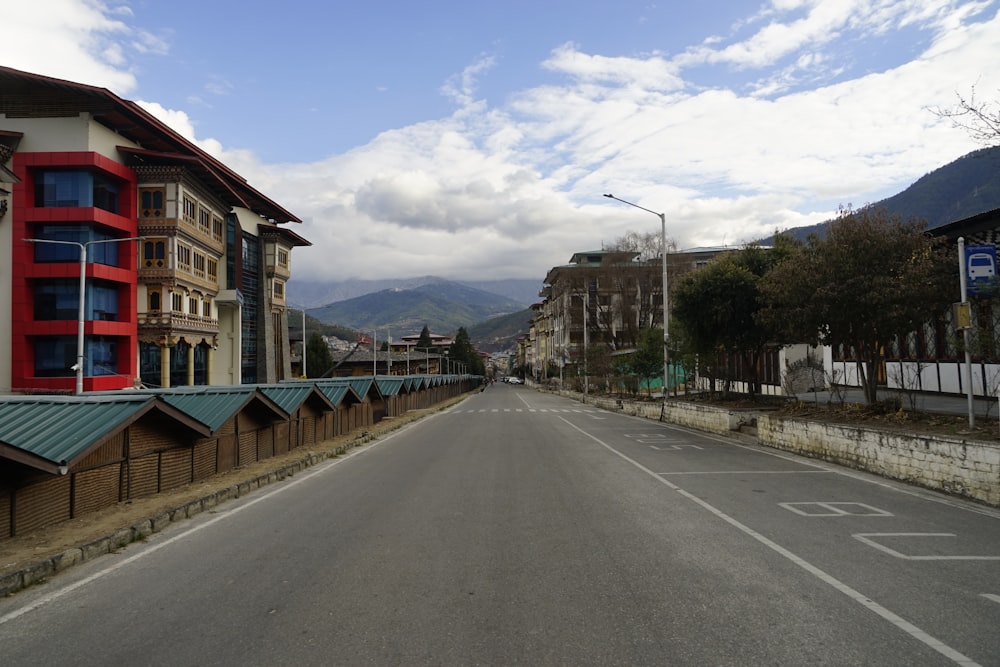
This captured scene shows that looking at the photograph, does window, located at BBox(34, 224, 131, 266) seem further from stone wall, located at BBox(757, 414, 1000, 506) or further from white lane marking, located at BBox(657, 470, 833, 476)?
stone wall, located at BBox(757, 414, 1000, 506)

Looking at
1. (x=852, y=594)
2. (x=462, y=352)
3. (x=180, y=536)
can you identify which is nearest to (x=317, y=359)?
(x=462, y=352)

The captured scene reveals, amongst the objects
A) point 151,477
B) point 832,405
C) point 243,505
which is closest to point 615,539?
point 243,505

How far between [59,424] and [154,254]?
113 feet

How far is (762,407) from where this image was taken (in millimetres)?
23906

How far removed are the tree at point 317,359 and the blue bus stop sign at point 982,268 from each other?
7569 cm

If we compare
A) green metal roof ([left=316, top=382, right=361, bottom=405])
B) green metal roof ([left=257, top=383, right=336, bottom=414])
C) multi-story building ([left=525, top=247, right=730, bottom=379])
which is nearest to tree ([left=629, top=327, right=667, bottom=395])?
multi-story building ([left=525, top=247, right=730, bottom=379])

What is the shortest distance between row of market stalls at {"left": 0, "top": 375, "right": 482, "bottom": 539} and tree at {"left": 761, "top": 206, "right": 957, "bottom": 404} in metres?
14.0

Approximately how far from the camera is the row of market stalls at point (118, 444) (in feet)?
26.2

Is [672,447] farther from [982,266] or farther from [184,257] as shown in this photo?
[184,257]

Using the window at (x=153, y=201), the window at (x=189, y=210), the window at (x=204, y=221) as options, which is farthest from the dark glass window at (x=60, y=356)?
the window at (x=204, y=221)

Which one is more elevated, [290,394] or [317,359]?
[317,359]

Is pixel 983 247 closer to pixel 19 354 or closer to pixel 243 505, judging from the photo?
pixel 243 505

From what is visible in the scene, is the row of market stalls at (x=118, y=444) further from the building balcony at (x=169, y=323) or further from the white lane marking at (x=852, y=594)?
the building balcony at (x=169, y=323)

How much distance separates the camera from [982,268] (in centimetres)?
1216
